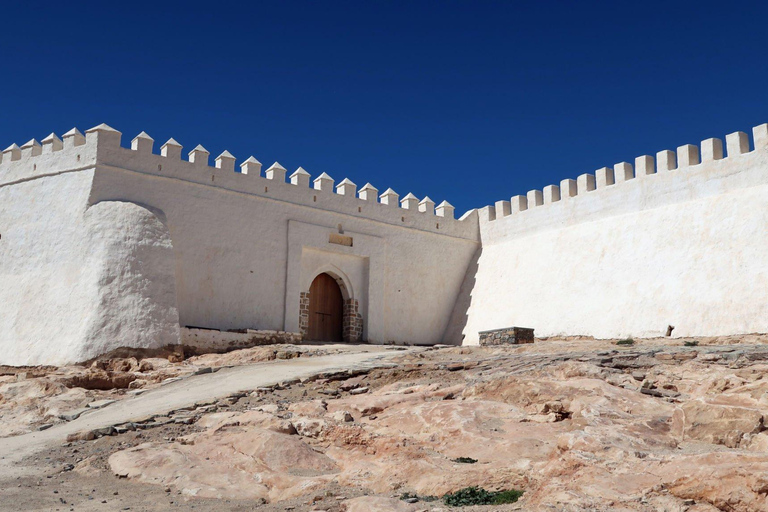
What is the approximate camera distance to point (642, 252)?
16.6m

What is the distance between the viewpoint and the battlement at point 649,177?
Result: 15.5 m

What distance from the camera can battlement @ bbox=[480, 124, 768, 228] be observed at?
610 inches

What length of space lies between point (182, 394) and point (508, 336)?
6985mm

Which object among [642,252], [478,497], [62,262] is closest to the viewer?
[478,497]

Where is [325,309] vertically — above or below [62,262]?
below


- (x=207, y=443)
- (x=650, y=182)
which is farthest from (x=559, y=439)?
(x=650, y=182)

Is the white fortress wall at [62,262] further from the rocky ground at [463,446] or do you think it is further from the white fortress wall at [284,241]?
the rocky ground at [463,446]

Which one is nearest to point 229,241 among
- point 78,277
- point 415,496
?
point 78,277

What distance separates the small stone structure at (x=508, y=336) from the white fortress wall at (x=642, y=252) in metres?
2.49

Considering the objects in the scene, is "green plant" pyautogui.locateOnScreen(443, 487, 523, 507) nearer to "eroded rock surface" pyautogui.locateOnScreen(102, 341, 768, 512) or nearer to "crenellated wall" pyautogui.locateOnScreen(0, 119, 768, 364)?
"eroded rock surface" pyautogui.locateOnScreen(102, 341, 768, 512)

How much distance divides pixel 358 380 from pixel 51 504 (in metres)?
4.92

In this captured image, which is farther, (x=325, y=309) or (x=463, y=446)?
(x=325, y=309)

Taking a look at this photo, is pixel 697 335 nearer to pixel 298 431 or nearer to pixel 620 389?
pixel 620 389

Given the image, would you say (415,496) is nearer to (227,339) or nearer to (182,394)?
(182,394)
